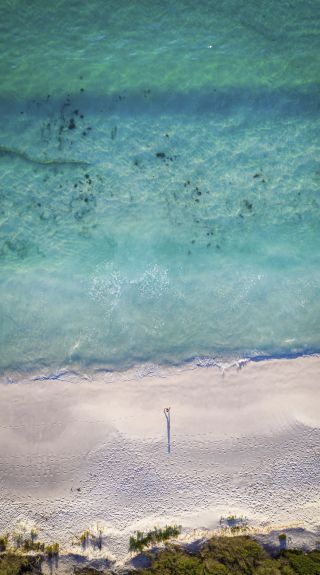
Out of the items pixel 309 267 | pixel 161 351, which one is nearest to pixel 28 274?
pixel 161 351

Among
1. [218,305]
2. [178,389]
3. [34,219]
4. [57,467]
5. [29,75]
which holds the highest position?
[29,75]

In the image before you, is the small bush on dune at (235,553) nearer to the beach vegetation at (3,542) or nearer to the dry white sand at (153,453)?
the dry white sand at (153,453)

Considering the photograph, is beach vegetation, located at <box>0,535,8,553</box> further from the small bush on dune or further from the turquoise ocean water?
the small bush on dune

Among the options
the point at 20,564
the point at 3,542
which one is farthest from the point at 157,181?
the point at 20,564

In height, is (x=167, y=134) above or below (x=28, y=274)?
above

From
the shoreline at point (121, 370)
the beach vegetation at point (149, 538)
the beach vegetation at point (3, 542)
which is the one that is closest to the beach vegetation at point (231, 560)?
the beach vegetation at point (149, 538)

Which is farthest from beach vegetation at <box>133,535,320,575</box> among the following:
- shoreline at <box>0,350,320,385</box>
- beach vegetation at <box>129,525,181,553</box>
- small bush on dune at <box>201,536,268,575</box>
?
shoreline at <box>0,350,320,385</box>

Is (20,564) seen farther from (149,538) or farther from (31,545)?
(149,538)

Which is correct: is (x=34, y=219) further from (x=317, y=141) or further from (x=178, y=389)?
(x=317, y=141)
